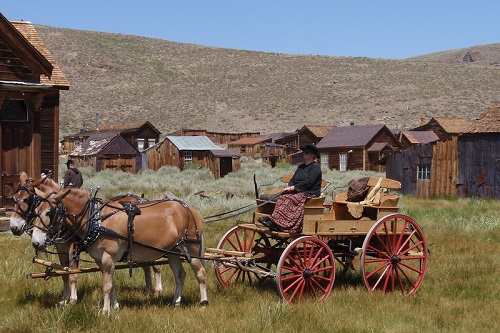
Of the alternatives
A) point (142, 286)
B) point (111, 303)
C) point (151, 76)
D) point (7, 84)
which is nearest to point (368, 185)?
point (142, 286)

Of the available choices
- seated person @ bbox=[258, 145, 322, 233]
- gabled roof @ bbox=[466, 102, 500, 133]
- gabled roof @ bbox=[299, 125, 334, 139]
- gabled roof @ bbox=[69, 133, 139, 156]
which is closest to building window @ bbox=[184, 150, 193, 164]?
gabled roof @ bbox=[69, 133, 139, 156]

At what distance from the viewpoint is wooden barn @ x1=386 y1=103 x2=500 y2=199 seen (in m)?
26.3

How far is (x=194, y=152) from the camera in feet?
160

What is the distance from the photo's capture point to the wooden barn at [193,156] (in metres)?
46.9

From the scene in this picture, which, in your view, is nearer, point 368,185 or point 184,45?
point 368,185

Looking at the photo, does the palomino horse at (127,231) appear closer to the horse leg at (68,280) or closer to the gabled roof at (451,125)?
the horse leg at (68,280)

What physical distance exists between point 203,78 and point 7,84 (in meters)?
93.3

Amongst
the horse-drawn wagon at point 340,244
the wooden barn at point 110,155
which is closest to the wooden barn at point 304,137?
the wooden barn at point 110,155

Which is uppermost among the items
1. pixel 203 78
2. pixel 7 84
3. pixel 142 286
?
pixel 203 78

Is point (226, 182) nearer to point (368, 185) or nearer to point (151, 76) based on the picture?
point (368, 185)

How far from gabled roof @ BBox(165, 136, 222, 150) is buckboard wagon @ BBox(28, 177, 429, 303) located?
38.5 metres

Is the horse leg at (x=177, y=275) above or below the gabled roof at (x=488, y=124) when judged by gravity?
below

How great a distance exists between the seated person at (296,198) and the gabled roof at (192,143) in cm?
3922

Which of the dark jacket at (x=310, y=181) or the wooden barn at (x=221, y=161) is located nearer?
the dark jacket at (x=310, y=181)
